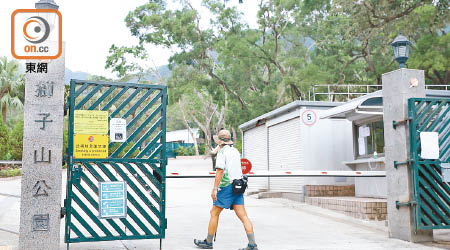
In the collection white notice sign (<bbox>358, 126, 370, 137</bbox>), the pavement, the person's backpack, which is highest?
white notice sign (<bbox>358, 126, 370, 137</bbox>)

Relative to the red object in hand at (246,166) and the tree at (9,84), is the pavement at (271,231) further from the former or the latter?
the tree at (9,84)

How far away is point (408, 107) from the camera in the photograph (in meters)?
8.38

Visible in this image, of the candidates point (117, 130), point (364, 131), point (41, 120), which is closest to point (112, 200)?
point (117, 130)

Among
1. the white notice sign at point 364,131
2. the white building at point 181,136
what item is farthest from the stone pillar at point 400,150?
the white building at point 181,136

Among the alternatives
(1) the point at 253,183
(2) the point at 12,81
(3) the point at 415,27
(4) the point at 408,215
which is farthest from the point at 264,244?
(2) the point at 12,81

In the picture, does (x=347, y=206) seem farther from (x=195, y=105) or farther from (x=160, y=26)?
(x=195, y=105)

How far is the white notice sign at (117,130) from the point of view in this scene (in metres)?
A: 6.99

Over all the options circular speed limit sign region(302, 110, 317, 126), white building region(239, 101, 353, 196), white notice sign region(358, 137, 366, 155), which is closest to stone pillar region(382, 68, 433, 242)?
white notice sign region(358, 137, 366, 155)

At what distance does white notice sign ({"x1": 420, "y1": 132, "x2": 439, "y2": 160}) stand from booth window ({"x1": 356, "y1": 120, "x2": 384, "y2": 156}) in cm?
488

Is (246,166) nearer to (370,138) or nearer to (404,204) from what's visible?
(370,138)

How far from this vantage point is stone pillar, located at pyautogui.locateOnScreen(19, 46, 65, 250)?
6445 mm

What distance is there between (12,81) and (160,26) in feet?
41.1

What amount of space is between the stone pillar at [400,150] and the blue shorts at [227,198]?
10.2 ft

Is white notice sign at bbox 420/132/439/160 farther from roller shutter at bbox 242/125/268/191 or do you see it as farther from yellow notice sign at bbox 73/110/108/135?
roller shutter at bbox 242/125/268/191
